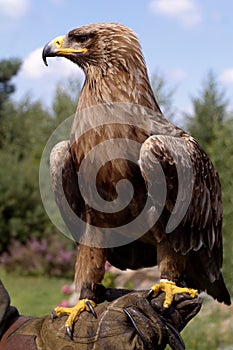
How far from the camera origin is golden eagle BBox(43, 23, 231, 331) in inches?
103

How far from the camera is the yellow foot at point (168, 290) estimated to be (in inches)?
104

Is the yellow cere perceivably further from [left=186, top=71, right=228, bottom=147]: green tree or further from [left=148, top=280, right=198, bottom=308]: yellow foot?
[left=186, top=71, right=228, bottom=147]: green tree

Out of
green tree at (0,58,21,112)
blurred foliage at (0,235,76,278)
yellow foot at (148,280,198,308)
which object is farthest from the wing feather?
green tree at (0,58,21,112)

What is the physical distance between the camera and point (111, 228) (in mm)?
2797

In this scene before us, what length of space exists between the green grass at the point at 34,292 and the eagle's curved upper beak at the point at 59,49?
680 cm

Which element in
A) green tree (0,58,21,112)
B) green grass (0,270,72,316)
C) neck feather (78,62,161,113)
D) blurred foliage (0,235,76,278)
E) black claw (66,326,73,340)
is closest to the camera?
black claw (66,326,73,340)

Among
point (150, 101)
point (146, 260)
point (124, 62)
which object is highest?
point (124, 62)

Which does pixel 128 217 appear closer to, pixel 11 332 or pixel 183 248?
pixel 183 248

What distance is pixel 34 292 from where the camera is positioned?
10805mm

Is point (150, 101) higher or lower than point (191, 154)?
higher

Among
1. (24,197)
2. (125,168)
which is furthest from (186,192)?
(24,197)

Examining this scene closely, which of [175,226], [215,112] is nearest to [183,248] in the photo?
[175,226]

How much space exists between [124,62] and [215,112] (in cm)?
1121

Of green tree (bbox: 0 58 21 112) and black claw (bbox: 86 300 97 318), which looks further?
green tree (bbox: 0 58 21 112)
